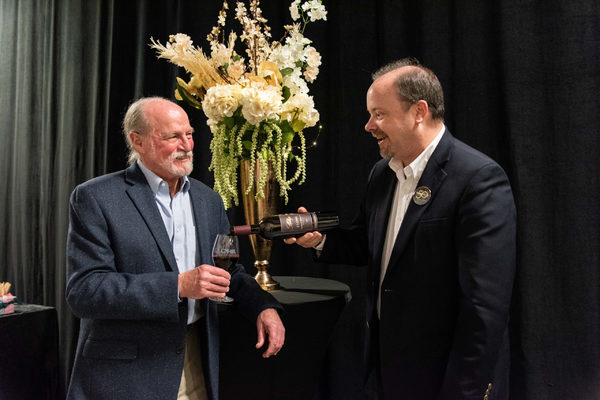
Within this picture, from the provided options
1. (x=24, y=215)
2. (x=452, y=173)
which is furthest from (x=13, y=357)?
(x=452, y=173)

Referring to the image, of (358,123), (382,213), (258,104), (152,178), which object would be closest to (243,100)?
(258,104)

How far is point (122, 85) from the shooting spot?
3.54 metres

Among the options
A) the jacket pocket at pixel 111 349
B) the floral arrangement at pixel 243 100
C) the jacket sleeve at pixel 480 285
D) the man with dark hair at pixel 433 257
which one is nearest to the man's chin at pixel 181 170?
the floral arrangement at pixel 243 100

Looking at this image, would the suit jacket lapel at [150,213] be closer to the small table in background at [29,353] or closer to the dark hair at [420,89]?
the dark hair at [420,89]

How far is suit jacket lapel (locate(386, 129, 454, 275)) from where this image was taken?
5.38ft

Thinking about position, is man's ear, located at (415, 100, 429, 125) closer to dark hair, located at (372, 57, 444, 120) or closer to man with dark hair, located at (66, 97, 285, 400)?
dark hair, located at (372, 57, 444, 120)

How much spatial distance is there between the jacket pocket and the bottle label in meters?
0.65

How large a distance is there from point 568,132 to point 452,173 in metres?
1.39

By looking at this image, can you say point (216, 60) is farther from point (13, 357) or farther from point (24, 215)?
point (24, 215)

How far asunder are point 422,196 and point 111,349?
112 centimetres

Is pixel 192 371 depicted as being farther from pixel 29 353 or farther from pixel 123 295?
pixel 29 353

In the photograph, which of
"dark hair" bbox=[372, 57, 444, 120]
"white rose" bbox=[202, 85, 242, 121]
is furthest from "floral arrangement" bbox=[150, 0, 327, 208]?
"dark hair" bbox=[372, 57, 444, 120]

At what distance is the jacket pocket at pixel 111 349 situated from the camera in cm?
153

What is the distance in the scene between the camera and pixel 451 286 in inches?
63.4
